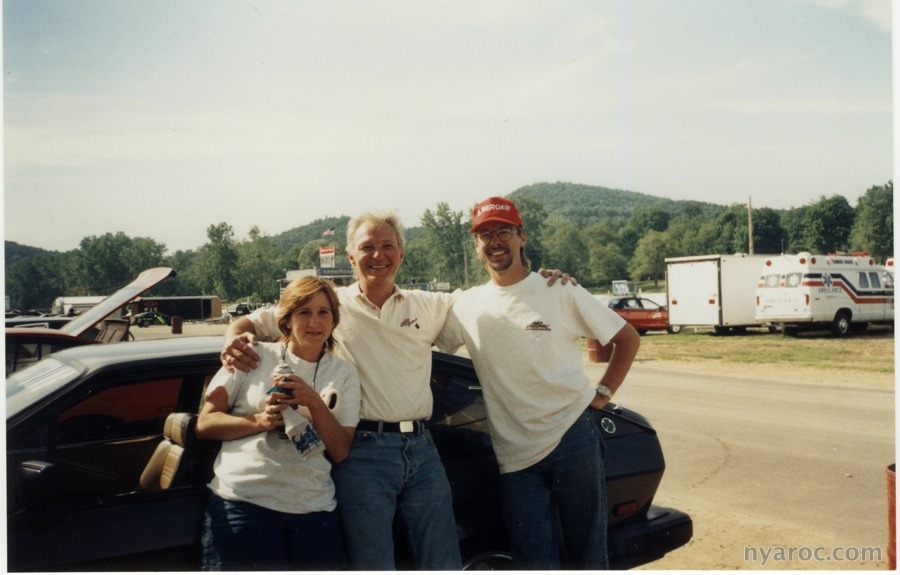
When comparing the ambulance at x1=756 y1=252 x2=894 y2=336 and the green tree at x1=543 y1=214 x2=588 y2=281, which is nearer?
the ambulance at x1=756 y1=252 x2=894 y2=336

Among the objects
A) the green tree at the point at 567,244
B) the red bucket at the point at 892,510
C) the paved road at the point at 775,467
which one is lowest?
the paved road at the point at 775,467

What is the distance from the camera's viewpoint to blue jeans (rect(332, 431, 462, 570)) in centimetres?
274

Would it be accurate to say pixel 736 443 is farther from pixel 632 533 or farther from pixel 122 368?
pixel 122 368

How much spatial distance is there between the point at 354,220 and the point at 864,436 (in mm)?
6954

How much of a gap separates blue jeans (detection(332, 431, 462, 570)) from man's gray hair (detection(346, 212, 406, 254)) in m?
0.86

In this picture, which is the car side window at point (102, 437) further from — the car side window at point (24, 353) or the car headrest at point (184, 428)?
the car side window at point (24, 353)

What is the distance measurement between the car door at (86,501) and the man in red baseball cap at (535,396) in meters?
1.27

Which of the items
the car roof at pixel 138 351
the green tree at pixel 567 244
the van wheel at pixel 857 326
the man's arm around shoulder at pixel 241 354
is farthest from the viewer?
the green tree at pixel 567 244

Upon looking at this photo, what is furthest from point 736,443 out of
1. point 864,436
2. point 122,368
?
point 122,368

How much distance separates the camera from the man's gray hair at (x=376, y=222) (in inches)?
124

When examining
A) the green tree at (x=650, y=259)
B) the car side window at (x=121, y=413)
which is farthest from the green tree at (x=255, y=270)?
the car side window at (x=121, y=413)

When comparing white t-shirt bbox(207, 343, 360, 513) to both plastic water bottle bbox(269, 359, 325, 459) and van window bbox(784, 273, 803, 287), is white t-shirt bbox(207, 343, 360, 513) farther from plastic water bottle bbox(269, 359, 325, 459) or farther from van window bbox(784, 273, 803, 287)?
van window bbox(784, 273, 803, 287)

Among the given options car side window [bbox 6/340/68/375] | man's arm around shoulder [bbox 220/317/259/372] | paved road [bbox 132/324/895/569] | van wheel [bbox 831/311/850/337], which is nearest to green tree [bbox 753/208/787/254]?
van wheel [bbox 831/311/850/337]

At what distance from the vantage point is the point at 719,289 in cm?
2386
